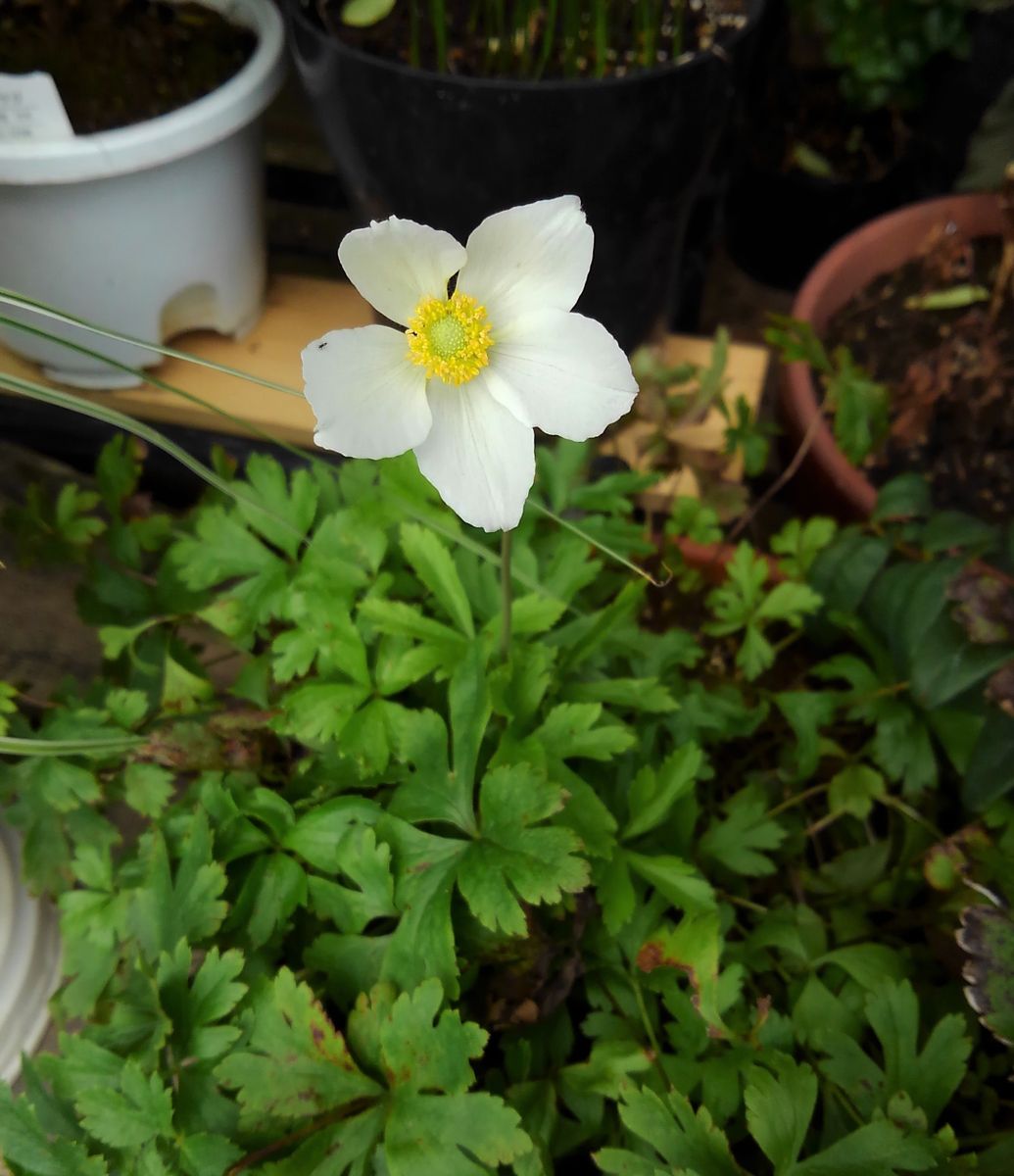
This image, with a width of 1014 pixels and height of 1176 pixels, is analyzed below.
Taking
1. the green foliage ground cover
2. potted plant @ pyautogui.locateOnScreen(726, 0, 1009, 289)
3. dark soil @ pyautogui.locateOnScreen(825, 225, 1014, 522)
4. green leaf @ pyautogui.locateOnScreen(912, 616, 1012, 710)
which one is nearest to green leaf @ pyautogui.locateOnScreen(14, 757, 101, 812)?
the green foliage ground cover

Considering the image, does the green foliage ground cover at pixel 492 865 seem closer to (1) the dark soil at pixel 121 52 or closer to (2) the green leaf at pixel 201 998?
(2) the green leaf at pixel 201 998

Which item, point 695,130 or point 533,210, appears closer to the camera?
point 533,210

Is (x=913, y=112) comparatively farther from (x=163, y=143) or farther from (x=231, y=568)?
(x=231, y=568)

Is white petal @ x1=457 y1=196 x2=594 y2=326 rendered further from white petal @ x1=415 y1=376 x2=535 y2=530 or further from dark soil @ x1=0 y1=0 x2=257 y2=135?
dark soil @ x1=0 y1=0 x2=257 y2=135

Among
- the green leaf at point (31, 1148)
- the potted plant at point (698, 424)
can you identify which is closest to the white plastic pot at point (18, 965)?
the green leaf at point (31, 1148)

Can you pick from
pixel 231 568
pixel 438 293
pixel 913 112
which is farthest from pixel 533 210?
pixel 913 112

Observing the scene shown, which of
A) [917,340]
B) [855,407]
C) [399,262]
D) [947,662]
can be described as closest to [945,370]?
[917,340]

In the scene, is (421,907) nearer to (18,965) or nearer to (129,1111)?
(129,1111)
